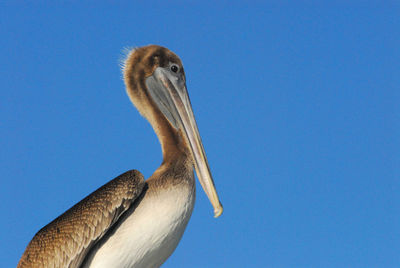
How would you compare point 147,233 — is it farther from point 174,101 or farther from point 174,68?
point 174,68

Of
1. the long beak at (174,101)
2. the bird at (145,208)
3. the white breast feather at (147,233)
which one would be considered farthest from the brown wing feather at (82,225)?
the long beak at (174,101)

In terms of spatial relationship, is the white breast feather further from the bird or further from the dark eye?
the dark eye

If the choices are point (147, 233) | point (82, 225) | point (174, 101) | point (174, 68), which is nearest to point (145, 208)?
point (147, 233)

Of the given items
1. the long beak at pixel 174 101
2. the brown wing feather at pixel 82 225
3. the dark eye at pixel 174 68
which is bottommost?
the brown wing feather at pixel 82 225

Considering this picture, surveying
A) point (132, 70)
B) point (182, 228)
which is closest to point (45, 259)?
point (182, 228)

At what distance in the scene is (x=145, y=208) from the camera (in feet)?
20.5

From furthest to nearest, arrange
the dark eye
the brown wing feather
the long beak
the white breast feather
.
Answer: the dark eye < the long beak < the brown wing feather < the white breast feather

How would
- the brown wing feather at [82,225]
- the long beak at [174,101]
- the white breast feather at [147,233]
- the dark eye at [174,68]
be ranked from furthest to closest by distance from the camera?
the dark eye at [174,68]
the long beak at [174,101]
the brown wing feather at [82,225]
the white breast feather at [147,233]

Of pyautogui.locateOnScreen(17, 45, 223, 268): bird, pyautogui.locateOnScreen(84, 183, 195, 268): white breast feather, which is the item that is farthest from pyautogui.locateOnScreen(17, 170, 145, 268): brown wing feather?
pyautogui.locateOnScreen(84, 183, 195, 268): white breast feather

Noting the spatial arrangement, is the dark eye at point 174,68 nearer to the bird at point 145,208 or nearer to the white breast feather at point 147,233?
the bird at point 145,208

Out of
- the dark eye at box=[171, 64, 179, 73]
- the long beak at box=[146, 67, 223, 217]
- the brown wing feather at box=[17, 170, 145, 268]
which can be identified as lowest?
the brown wing feather at box=[17, 170, 145, 268]

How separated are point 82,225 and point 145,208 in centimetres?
83

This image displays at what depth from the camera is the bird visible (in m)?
6.14

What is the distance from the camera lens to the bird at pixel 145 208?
20.1 ft
